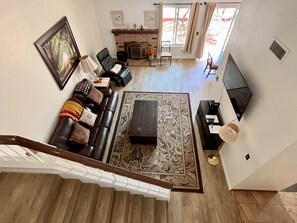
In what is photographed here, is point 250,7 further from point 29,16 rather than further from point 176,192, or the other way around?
point 29,16

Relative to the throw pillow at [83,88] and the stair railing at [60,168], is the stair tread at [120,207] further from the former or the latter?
the throw pillow at [83,88]

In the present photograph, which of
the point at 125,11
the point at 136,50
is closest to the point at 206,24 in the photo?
the point at 136,50

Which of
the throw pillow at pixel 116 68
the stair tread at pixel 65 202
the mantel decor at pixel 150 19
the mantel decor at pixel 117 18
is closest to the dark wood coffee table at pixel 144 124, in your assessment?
the throw pillow at pixel 116 68

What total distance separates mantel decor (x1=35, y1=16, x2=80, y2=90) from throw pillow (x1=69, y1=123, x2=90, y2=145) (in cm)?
106

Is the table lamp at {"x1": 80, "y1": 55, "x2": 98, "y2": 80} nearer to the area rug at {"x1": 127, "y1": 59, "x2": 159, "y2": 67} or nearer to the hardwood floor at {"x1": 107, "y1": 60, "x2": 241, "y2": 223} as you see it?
the hardwood floor at {"x1": 107, "y1": 60, "x2": 241, "y2": 223}

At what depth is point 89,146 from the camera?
3561 mm

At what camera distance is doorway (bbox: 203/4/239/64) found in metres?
5.88

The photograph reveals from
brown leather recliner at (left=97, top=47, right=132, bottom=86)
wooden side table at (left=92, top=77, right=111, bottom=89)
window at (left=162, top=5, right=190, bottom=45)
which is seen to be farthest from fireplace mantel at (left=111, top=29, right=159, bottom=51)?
wooden side table at (left=92, top=77, right=111, bottom=89)

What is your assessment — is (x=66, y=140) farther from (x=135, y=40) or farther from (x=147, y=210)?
(x=135, y=40)

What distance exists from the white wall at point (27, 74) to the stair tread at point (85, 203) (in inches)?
58.4

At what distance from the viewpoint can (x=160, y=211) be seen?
261 centimetres

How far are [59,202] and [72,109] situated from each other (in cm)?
227

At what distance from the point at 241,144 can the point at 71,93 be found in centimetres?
407

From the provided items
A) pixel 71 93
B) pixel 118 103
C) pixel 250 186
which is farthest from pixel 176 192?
pixel 71 93
